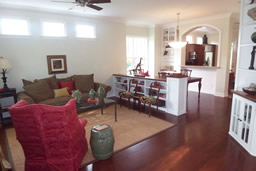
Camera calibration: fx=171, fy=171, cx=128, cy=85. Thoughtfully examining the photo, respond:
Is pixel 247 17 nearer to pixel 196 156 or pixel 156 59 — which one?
pixel 196 156

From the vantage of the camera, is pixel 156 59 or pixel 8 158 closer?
pixel 8 158

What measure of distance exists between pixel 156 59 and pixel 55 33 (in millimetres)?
4178

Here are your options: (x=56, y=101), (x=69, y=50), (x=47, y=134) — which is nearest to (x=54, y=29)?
(x=69, y=50)

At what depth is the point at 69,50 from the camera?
508 centimetres

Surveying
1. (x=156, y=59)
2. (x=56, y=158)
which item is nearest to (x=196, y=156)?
(x=56, y=158)

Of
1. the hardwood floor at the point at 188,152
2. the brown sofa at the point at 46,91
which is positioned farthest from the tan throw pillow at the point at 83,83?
the hardwood floor at the point at 188,152

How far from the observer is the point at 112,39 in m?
5.95

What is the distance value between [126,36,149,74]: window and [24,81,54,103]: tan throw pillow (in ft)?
11.6

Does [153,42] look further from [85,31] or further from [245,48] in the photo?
[245,48]

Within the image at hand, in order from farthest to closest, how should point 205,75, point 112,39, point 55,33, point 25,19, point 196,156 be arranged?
point 205,75 → point 112,39 → point 55,33 → point 25,19 → point 196,156

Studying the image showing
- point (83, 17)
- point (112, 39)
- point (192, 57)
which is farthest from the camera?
point (192, 57)

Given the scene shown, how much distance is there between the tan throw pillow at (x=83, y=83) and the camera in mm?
4824

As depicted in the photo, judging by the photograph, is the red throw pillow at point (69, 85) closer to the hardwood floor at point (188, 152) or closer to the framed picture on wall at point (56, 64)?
the framed picture on wall at point (56, 64)

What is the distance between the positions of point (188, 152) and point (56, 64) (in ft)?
13.3
